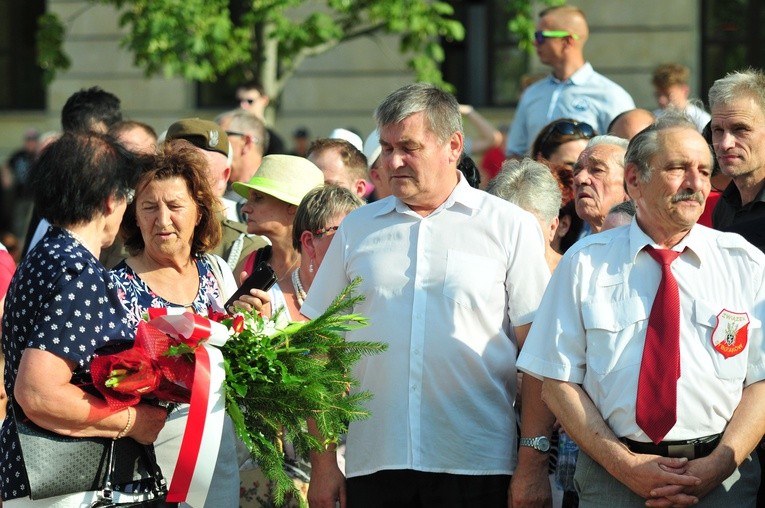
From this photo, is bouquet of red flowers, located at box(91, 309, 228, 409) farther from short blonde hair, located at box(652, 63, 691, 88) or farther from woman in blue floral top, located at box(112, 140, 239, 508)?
short blonde hair, located at box(652, 63, 691, 88)

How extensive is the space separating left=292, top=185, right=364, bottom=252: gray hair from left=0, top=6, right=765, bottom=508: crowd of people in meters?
0.52

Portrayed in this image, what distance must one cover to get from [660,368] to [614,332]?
8.2 inches

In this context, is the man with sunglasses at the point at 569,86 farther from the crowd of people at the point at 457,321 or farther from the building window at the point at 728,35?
the building window at the point at 728,35

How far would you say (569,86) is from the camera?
8703 millimetres

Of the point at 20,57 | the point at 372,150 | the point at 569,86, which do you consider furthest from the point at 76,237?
the point at 20,57

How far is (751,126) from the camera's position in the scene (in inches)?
218

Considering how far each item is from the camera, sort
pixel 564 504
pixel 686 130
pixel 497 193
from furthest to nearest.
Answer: pixel 497 193 < pixel 564 504 < pixel 686 130

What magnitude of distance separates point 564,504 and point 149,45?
8.25 m

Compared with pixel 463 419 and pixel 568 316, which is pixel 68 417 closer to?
pixel 463 419

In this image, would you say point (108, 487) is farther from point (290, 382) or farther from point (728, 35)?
point (728, 35)

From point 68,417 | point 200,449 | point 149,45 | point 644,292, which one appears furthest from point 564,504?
point 149,45

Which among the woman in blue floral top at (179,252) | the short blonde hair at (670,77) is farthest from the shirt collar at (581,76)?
the woman in blue floral top at (179,252)

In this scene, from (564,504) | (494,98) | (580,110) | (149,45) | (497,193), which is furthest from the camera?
(494,98)

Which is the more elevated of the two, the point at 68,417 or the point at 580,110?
the point at 580,110
